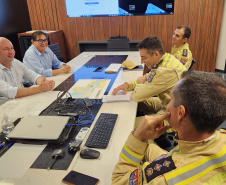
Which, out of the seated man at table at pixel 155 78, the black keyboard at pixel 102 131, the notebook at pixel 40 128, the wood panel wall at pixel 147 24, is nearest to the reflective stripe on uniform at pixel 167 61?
the seated man at table at pixel 155 78

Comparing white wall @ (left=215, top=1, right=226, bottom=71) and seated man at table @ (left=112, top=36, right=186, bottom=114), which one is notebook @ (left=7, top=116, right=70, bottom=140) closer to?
seated man at table @ (left=112, top=36, right=186, bottom=114)

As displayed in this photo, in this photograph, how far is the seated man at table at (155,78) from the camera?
69.9 inches

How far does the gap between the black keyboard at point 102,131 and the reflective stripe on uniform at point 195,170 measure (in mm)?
542

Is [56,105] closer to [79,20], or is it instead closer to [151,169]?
[151,169]

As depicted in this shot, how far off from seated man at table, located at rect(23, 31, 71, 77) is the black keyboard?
1.29 m

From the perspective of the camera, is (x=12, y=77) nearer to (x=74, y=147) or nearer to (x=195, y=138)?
(x=74, y=147)

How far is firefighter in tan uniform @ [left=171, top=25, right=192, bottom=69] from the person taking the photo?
2924 mm

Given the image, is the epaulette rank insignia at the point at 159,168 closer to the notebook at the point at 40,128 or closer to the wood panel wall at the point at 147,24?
the notebook at the point at 40,128

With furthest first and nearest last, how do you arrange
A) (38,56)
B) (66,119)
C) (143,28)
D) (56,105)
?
1. (143,28)
2. (38,56)
3. (56,105)
4. (66,119)

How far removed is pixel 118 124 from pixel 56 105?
605mm

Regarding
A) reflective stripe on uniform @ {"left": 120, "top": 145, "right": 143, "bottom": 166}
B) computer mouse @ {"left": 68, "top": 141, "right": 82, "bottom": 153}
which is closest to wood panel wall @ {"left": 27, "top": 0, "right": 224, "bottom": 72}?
computer mouse @ {"left": 68, "top": 141, "right": 82, "bottom": 153}

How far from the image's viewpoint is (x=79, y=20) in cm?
469

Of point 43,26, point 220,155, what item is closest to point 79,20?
point 43,26

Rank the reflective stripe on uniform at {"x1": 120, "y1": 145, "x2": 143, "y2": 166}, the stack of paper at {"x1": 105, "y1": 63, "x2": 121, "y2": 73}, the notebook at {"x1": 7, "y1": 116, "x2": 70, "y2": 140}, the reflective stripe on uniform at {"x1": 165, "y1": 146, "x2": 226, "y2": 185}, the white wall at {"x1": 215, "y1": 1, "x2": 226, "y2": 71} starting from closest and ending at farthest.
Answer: the reflective stripe on uniform at {"x1": 165, "y1": 146, "x2": 226, "y2": 185} < the reflective stripe on uniform at {"x1": 120, "y1": 145, "x2": 143, "y2": 166} < the notebook at {"x1": 7, "y1": 116, "x2": 70, "y2": 140} < the stack of paper at {"x1": 105, "y1": 63, "x2": 121, "y2": 73} < the white wall at {"x1": 215, "y1": 1, "x2": 226, "y2": 71}
